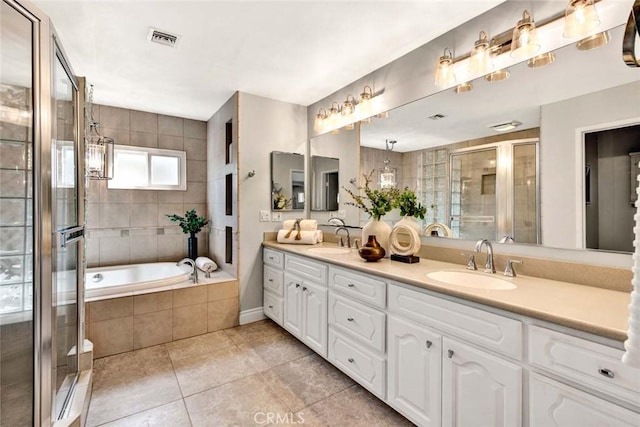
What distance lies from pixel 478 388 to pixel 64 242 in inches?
77.8

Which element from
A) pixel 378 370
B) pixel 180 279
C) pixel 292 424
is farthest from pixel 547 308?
pixel 180 279

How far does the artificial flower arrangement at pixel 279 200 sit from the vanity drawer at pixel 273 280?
646 millimetres

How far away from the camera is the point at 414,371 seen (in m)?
1.48

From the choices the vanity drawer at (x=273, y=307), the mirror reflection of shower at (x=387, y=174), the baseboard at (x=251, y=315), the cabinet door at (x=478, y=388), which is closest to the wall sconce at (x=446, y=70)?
the mirror reflection of shower at (x=387, y=174)

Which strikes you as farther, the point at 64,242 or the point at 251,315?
the point at 251,315

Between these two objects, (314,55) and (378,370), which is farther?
(314,55)

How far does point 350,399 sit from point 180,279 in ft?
6.35

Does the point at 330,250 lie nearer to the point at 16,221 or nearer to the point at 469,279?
the point at 469,279

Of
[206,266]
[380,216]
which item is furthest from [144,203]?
[380,216]

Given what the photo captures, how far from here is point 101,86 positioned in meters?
2.84

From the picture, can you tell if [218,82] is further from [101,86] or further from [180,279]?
[180,279]

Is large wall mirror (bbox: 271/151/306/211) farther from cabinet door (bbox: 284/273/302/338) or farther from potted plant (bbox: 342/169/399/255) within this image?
potted plant (bbox: 342/169/399/255)

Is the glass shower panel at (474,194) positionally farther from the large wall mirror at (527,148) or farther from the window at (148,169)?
the window at (148,169)

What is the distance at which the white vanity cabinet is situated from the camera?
2.16 metres
